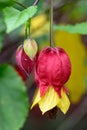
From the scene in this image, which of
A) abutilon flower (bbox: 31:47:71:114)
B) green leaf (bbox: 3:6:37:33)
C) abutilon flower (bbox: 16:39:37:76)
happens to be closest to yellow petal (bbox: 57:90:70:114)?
abutilon flower (bbox: 31:47:71:114)

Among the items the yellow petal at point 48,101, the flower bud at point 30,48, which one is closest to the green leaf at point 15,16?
the flower bud at point 30,48

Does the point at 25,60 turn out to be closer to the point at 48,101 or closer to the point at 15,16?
the point at 48,101

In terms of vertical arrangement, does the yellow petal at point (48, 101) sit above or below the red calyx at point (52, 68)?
below

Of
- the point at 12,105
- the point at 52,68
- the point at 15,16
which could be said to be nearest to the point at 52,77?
the point at 52,68

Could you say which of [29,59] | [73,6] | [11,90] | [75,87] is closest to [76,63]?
[75,87]

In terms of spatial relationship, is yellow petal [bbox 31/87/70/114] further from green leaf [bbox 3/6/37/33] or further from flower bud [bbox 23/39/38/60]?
green leaf [bbox 3/6/37/33]

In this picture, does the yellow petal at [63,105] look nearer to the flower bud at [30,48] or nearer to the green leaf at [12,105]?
the flower bud at [30,48]
